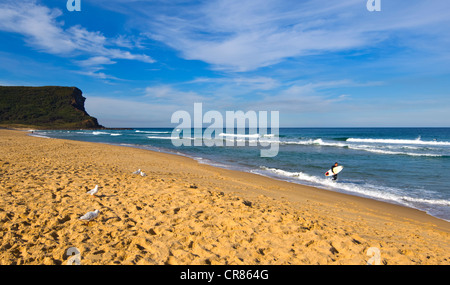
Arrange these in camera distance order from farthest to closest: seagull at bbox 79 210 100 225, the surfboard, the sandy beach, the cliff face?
the cliff face < the surfboard < seagull at bbox 79 210 100 225 < the sandy beach

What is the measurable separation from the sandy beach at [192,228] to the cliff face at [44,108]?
106 metres

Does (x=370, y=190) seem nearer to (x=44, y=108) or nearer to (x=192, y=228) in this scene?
(x=192, y=228)

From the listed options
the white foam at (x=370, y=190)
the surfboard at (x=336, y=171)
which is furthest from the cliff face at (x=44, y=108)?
the surfboard at (x=336, y=171)

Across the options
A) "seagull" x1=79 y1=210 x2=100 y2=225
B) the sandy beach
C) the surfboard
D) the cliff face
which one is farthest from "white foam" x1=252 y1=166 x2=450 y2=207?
the cliff face

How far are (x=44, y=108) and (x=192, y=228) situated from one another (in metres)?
135

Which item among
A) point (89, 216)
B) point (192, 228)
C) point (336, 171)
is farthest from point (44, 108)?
point (192, 228)

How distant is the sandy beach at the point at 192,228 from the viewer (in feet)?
11.8

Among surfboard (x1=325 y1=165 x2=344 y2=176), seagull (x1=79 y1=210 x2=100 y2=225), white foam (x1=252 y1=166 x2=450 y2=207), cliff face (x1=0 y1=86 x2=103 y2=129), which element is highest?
cliff face (x1=0 y1=86 x2=103 y2=129)

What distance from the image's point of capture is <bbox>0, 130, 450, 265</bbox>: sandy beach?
359cm

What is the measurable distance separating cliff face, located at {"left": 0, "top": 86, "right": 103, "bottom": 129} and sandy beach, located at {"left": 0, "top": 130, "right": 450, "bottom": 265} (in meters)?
106

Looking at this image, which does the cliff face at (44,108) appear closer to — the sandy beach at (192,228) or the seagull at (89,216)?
the sandy beach at (192,228)

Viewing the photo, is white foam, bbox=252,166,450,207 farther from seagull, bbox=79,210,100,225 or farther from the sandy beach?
seagull, bbox=79,210,100,225
